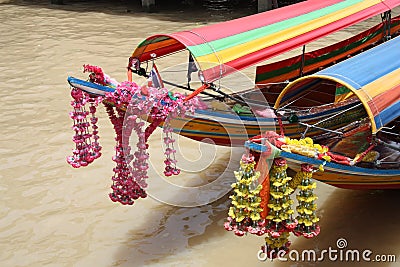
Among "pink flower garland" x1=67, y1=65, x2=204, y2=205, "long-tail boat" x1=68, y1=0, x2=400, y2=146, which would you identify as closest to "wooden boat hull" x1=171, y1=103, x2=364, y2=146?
"long-tail boat" x1=68, y1=0, x2=400, y2=146

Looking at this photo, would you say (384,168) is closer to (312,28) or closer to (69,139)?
(312,28)

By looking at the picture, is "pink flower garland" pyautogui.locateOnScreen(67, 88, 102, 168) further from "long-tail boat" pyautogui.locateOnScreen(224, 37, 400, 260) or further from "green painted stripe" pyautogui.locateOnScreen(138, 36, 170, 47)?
"long-tail boat" pyautogui.locateOnScreen(224, 37, 400, 260)

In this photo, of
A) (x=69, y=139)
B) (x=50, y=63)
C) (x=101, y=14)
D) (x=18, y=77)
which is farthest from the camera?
(x=101, y=14)

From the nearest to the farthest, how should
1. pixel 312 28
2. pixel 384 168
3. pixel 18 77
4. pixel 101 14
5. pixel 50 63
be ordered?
pixel 384 168
pixel 312 28
pixel 18 77
pixel 50 63
pixel 101 14

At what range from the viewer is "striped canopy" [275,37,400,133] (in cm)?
321

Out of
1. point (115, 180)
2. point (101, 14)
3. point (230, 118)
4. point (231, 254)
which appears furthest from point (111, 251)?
point (101, 14)

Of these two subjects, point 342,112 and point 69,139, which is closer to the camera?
point 342,112

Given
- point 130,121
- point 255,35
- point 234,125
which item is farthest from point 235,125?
point 130,121

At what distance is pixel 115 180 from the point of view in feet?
13.0

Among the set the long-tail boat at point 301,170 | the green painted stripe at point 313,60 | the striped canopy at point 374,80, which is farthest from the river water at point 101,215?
the striped canopy at point 374,80

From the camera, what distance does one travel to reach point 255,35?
4.09 meters

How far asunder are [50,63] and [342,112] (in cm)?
540

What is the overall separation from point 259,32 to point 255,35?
73mm

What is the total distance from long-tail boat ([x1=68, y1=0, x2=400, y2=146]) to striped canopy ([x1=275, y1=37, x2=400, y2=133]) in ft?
1.84
